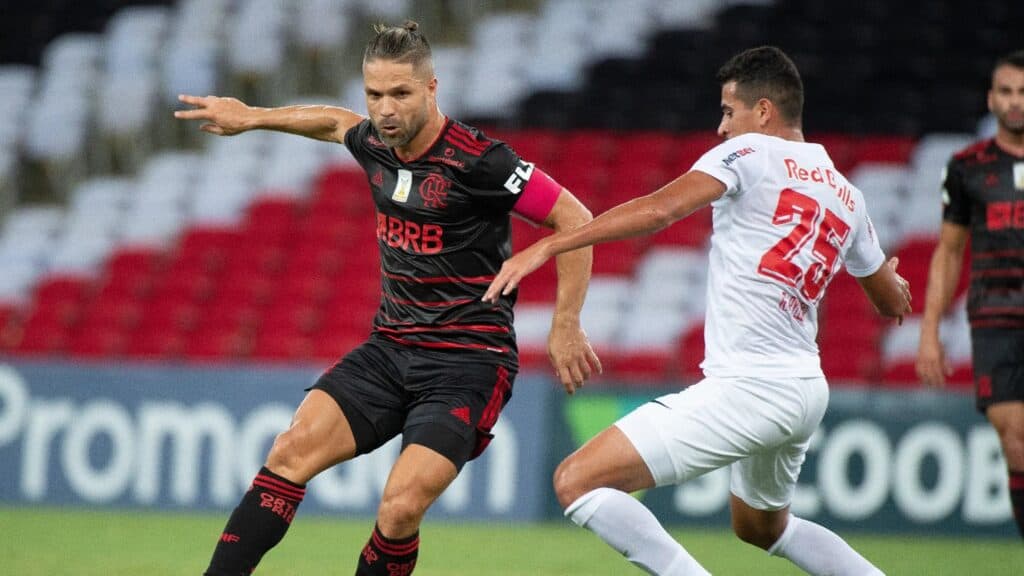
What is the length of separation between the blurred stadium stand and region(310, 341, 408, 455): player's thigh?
5.98 m

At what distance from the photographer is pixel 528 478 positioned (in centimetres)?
1062

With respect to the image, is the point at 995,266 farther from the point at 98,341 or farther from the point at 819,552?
the point at 98,341

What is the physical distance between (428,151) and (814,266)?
1.54m

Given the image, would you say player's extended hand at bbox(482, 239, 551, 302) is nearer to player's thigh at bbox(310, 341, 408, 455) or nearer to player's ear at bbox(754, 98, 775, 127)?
player's thigh at bbox(310, 341, 408, 455)

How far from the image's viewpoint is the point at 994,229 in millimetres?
7039

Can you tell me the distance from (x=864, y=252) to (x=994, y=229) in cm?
190

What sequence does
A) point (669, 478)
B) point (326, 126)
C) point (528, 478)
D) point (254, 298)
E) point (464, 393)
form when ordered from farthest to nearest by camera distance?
point (254, 298)
point (528, 478)
point (326, 126)
point (464, 393)
point (669, 478)

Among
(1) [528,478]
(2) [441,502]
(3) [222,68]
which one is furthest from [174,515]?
(3) [222,68]

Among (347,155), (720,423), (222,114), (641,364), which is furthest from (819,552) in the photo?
(347,155)

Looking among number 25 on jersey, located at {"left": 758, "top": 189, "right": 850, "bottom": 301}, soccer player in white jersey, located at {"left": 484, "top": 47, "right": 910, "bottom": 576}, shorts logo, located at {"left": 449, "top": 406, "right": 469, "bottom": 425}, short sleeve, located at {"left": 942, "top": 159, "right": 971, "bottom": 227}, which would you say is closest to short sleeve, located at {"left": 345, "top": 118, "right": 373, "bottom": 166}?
shorts logo, located at {"left": 449, "top": 406, "right": 469, "bottom": 425}

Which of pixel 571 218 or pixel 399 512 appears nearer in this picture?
pixel 399 512

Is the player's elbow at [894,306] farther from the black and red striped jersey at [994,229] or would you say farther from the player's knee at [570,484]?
the player's knee at [570,484]

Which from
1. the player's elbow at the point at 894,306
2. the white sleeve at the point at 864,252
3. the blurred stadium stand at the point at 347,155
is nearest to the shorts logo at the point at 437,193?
the white sleeve at the point at 864,252

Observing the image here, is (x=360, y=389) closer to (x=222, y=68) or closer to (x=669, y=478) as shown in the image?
(x=669, y=478)
